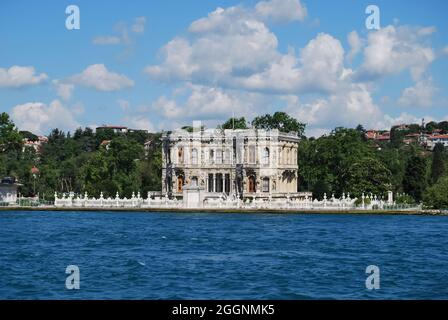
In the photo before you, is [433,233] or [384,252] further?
[433,233]

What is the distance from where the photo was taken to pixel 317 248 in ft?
170

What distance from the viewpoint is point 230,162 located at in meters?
103

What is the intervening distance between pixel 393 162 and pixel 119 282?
80909 millimetres

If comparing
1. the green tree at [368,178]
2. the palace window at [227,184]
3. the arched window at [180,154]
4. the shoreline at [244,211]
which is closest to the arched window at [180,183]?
the arched window at [180,154]

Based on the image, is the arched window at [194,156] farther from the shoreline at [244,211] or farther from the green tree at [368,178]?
the green tree at [368,178]

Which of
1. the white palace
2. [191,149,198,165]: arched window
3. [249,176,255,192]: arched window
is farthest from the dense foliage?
[249,176,255,192]: arched window

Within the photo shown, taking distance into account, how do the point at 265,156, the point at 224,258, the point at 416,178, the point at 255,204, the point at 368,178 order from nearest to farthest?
the point at 224,258
the point at 255,204
the point at 368,178
the point at 416,178
the point at 265,156

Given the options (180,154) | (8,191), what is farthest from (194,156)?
(8,191)

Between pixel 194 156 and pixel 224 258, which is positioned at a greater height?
pixel 194 156

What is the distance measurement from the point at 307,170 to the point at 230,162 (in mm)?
11421

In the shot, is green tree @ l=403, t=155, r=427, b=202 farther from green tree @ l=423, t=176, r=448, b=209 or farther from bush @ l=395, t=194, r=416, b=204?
green tree @ l=423, t=176, r=448, b=209

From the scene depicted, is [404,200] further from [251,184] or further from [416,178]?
[251,184]
